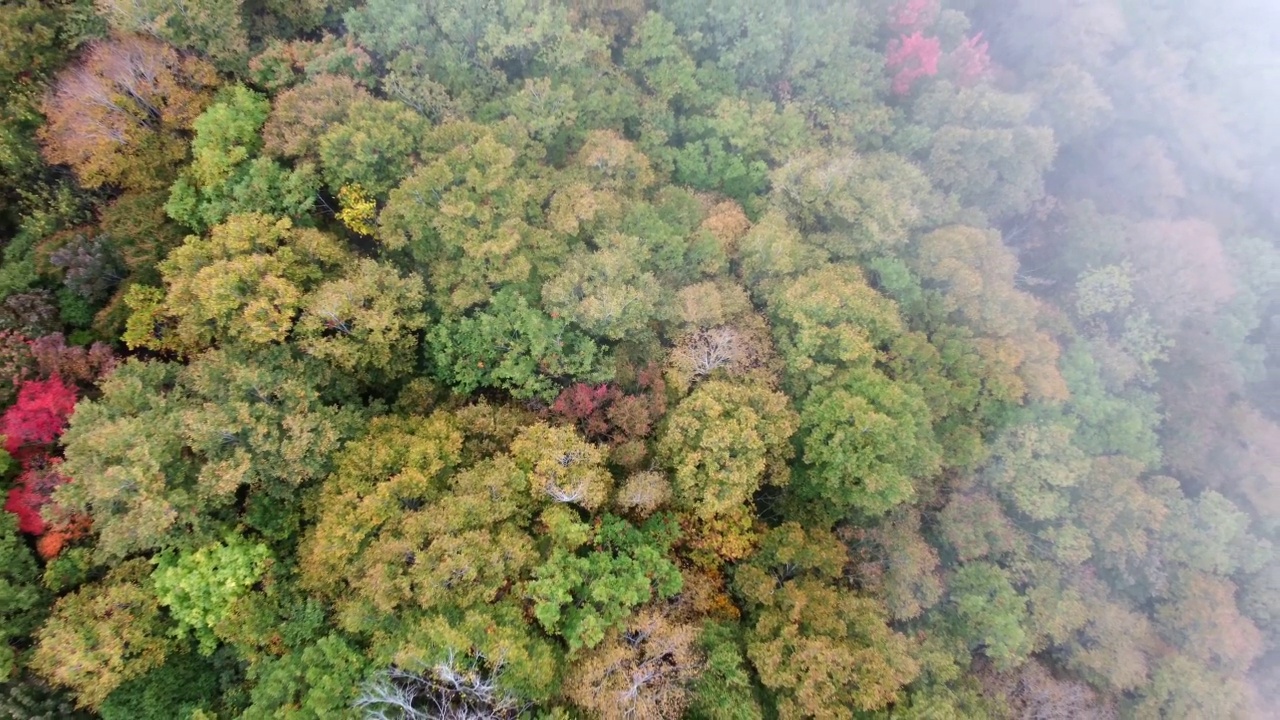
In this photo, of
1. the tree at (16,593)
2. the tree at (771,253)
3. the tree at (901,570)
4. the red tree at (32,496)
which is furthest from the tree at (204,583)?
the tree at (901,570)

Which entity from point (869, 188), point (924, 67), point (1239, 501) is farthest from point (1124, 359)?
point (924, 67)

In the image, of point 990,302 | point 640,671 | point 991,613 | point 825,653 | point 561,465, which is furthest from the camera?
point 990,302

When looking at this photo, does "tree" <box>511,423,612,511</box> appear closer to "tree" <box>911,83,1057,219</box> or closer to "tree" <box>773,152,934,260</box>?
"tree" <box>773,152,934,260</box>

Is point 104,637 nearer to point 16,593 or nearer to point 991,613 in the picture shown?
point 16,593

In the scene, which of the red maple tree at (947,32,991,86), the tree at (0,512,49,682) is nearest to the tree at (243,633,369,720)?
the tree at (0,512,49,682)

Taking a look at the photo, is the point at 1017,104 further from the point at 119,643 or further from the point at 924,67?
the point at 119,643

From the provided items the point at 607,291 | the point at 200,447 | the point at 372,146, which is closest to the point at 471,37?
the point at 372,146
